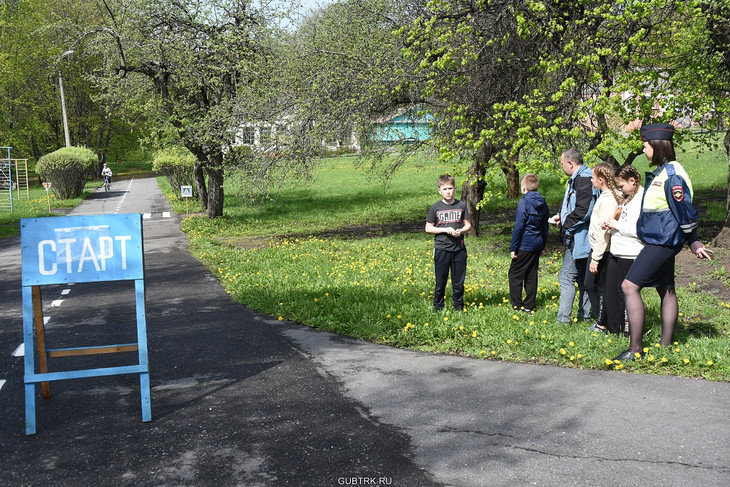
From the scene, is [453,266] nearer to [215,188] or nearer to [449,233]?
[449,233]

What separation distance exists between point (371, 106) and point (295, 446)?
11.2 m

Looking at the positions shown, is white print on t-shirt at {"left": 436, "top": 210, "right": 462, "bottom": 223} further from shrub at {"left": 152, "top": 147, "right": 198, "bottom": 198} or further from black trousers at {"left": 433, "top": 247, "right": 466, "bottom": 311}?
shrub at {"left": 152, "top": 147, "right": 198, "bottom": 198}

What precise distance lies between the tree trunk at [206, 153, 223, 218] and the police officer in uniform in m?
17.9

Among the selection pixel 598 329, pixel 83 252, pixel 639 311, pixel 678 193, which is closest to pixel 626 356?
pixel 639 311

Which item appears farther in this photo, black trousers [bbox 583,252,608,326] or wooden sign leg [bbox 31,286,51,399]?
black trousers [bbox 583,252,608,326]

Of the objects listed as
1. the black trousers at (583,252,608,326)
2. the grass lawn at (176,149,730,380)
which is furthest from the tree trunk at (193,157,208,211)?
the black trousers at (583,252,608,326)

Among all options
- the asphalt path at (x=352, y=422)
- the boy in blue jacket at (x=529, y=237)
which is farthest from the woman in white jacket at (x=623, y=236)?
the boy in blue jacket at (x=529, y=237)

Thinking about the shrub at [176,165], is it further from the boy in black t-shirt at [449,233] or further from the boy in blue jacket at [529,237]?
the boy in blue jacket at [529,237]

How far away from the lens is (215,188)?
22.9m

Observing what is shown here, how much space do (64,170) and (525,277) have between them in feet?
107

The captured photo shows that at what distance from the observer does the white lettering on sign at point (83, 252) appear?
15.8ft

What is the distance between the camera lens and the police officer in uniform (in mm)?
5414

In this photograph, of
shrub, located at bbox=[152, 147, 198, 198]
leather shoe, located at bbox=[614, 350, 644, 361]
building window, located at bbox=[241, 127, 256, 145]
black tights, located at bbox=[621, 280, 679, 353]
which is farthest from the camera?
shrub, located at bbox=[152, 147, 198, 198]

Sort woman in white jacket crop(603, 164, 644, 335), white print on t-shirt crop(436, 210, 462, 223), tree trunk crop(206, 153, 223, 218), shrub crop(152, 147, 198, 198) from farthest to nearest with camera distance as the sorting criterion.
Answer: shrub crop(152, 147, 198, 198) → tree trunk crop(206, 153, 223, 218) → white print on t-shirt crop(436, 210, 462, 223) → woman in white jacket crop(603, 164, 644, 335)
